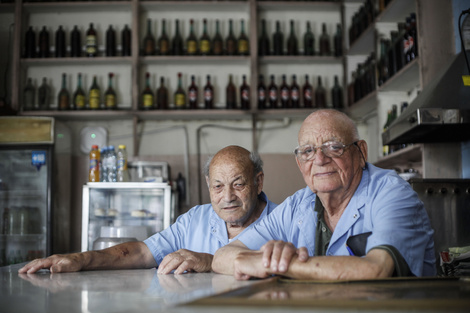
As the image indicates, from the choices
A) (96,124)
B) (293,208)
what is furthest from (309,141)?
(96,124)

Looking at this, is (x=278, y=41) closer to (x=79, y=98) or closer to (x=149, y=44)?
(x=149, y=44)

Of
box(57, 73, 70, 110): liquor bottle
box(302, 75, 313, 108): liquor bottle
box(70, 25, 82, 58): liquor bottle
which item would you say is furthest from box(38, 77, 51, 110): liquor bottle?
box(302, 75, 313, 108): liquor bottle

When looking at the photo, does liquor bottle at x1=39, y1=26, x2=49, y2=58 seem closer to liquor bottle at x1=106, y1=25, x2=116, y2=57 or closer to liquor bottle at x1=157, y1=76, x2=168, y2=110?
liquor bottle at x1=106, y1=25, x2=116, y2=57

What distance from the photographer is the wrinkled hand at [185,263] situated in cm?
167

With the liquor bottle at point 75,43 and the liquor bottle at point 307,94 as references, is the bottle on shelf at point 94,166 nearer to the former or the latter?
the liquor bottle at point 75,43

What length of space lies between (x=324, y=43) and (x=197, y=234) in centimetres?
330

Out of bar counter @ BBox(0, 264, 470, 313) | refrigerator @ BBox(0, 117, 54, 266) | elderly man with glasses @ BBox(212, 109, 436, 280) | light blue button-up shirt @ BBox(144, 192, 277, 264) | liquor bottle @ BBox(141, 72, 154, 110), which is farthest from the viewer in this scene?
liquor bottle @ BBox(141, 72, 154, 110)

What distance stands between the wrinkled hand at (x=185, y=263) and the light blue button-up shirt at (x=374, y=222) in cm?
15

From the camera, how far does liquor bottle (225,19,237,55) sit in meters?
4.94

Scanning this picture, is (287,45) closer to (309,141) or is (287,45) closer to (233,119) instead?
(233,119)

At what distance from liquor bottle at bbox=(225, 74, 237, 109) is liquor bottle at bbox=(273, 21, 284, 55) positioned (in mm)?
529

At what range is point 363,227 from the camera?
1.54 meters

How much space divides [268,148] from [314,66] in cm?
96

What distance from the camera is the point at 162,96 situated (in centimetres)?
490
